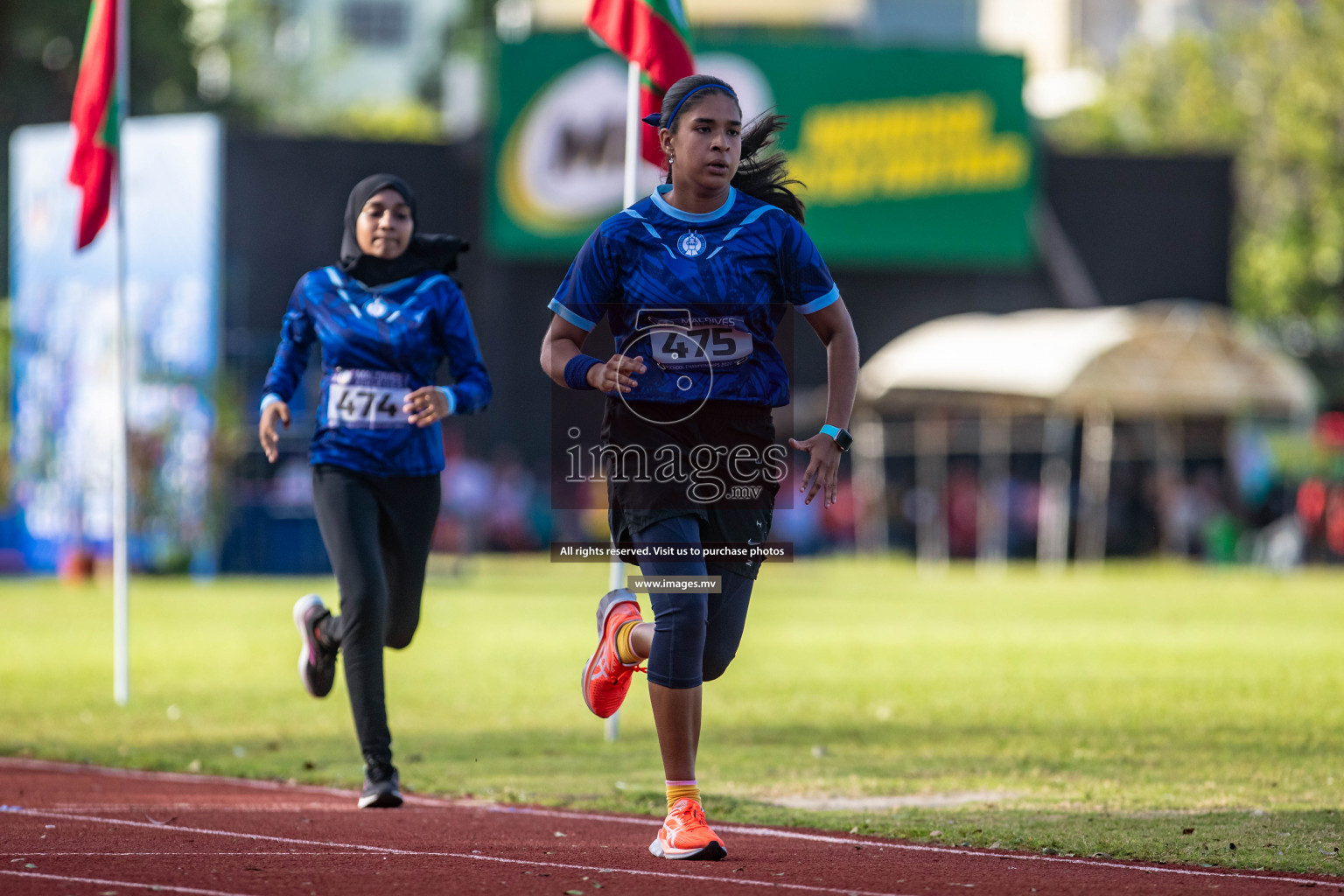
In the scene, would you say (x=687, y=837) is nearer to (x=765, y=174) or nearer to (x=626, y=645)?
(x=626, y=645)

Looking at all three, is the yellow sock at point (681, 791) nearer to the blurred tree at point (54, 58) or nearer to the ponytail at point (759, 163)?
the ponytail at point (759, 163)

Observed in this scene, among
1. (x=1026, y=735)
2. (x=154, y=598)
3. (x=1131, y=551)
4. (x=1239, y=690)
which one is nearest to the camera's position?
(x=1026, y=735)

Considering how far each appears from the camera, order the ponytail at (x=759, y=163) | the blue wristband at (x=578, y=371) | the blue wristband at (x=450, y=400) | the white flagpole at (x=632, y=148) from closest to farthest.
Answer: the blue wristband at (x=578, y=371), the ponytail at (x=759, y=163), the blue wristband at (x=450, y=400), the white flagpole at (x=632, y=148)

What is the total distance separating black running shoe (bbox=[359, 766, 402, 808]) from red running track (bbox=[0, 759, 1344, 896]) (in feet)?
0.26

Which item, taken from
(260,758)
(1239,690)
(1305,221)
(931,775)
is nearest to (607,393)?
(931,775)

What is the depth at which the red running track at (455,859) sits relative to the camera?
534 centimetres

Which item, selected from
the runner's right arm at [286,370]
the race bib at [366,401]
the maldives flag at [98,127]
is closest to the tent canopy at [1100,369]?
the maldives flag at [98,127]

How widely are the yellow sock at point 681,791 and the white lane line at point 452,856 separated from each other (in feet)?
1.16

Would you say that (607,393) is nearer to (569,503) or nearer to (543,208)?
(569,503)

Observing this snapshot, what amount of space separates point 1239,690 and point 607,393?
25.1 ft

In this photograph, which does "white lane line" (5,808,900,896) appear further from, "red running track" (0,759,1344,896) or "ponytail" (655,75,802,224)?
"ponytail" (655,75,802,224)

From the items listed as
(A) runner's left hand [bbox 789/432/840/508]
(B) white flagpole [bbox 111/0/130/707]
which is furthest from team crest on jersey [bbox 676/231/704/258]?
(B) white flagpole [bbox 111/0/130/707]

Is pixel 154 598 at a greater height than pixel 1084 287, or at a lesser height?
lesser

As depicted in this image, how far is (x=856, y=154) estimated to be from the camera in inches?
1465
